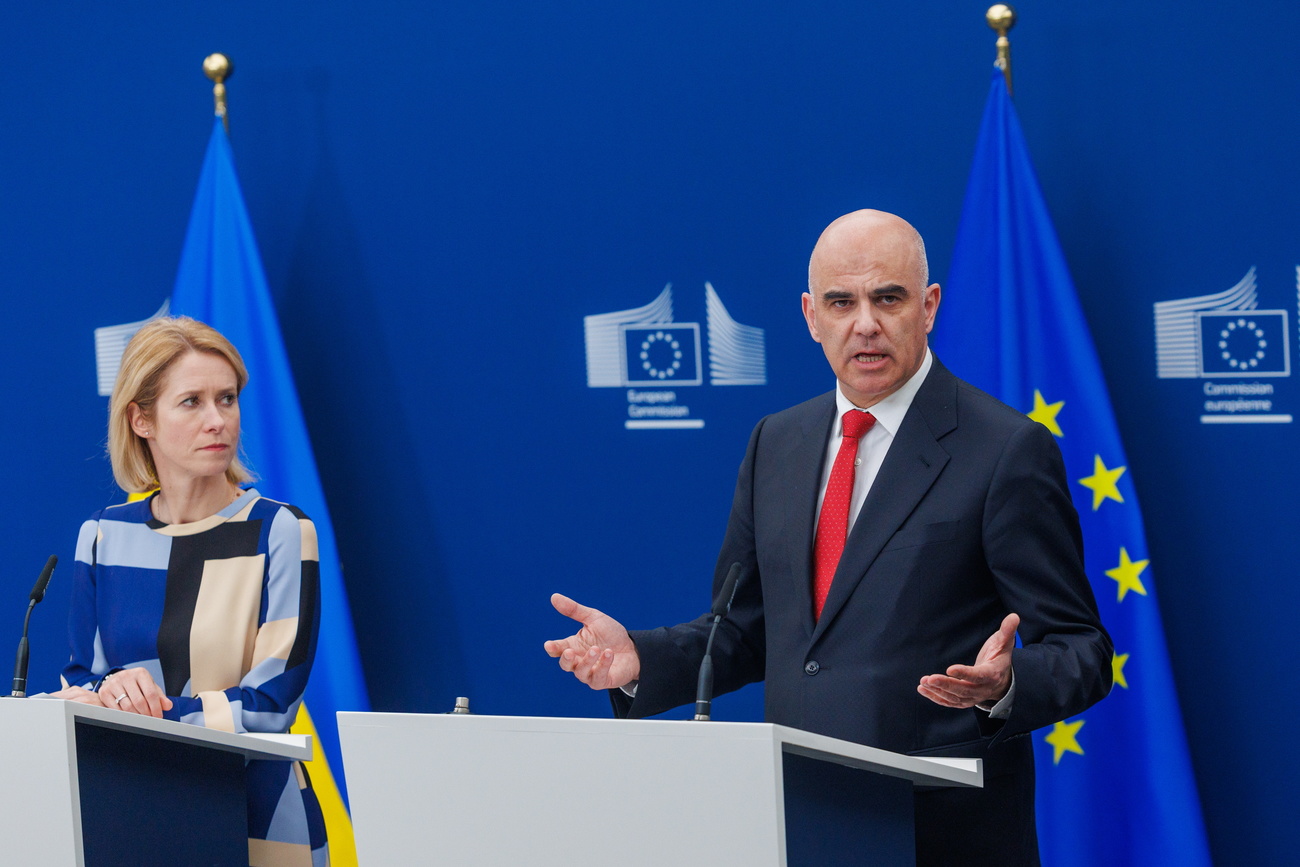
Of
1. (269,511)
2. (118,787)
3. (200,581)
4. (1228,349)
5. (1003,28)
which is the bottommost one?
(118,787)

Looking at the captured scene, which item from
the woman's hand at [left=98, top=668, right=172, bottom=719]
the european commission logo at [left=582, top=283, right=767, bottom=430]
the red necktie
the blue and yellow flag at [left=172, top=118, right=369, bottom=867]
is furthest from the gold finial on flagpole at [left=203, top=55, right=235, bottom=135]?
the red necktie

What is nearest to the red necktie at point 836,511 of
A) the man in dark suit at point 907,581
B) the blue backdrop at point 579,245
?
the man in dark suit at point 907,581

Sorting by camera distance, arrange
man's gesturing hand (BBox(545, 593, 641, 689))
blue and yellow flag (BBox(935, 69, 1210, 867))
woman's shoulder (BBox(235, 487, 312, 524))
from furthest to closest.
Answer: blue and yellow flag (BBox(935, 69, 1210, 867)), woman's shoulder (BBox(235, 487, 312, 524)), man's gesturing hand (BBox(545, 593, 641, 689))

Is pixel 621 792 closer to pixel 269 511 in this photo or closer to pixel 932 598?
pixel 932 598

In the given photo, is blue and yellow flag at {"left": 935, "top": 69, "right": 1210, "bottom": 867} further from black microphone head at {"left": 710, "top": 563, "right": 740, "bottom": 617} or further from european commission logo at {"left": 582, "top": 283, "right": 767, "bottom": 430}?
black microphone head at {"left": 710, "top": 563, "right": 740, "bottom": 617}

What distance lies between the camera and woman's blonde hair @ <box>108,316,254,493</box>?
2.62 meters

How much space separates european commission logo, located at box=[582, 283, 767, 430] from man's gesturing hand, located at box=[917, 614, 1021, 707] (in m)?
1.95

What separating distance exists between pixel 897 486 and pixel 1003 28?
166 cm

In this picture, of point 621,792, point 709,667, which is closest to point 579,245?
point 709,667

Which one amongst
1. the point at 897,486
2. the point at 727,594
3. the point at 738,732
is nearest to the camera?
the point at 738,732

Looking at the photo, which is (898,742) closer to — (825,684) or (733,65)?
(825,684)

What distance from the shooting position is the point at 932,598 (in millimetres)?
1980

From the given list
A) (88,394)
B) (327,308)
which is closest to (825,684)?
(327,308)

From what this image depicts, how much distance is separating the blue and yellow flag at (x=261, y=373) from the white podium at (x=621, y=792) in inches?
81.4
